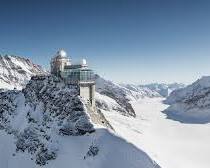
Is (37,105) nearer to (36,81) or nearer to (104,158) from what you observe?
(36,81)

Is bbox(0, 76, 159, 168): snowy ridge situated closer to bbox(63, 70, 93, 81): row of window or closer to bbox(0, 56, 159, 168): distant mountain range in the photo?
bbox(0, 56, 159, 168): distant mountain range

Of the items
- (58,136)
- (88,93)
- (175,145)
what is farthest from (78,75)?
(175,145)

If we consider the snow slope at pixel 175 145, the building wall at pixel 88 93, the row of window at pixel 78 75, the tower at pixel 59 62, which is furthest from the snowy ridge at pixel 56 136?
the snow slope at pixel 175 145

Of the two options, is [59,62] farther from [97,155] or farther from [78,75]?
[97,155]

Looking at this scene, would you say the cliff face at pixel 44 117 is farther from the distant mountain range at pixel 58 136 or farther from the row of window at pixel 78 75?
the row of window at pixel 78 75

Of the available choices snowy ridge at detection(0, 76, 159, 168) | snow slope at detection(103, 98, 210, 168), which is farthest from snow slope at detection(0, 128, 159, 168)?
snow slope at detection(103, 98, 210, 168)

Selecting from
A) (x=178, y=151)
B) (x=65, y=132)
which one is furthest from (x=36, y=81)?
(x=178, y=151)

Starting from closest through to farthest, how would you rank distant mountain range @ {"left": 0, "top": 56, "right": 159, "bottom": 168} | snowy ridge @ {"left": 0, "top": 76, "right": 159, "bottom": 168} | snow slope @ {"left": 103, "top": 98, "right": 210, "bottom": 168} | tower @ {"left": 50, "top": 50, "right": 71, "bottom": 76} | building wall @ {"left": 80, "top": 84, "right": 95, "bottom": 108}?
snowy ridge @ {"left": 0, "top": 76, "right": 159, "bottom": 168} → distant mountain range @ {"left": 0, "top": 56, "right": 159, "bottom": 168} → snow slope @ {"left": 103, "top": 98, "right": 210, "bottom": 168} → building wall @ {"left": 80, "top": 84, "right": 95, "bottom": 108} → tower @ {"left": 50, "top": 50, "right": 71, "bottom": 76}
